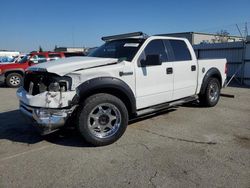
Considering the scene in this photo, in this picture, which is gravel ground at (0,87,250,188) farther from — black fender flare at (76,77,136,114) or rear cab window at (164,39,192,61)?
rear cab window at (164,39,192,61)

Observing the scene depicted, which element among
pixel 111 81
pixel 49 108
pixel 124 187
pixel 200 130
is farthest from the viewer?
pixel 200 130

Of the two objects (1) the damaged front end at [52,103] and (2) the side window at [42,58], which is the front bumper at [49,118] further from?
(2) the side window at [42,58]

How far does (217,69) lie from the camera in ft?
23.2

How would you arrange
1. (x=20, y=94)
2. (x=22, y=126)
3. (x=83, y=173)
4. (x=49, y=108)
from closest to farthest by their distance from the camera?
(x=83, y=173), (x=49, y=108), (x=20, y=94), (x=22, y=126)

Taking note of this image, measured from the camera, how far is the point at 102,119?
4.39m

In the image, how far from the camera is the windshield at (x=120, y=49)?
16.3 ft

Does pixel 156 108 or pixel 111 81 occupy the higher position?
pixel 111 81

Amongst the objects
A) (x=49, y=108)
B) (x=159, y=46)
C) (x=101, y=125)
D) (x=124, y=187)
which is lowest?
(x=124, y=187)

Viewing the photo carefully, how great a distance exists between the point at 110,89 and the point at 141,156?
1.28 meters

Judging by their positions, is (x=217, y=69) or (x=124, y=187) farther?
(x=217, y=69)

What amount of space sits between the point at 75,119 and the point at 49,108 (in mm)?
458

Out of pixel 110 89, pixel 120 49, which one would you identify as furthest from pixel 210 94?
pixel 110 89

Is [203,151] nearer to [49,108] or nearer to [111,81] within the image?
[111,81]

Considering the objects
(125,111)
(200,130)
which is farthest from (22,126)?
(200,130)
